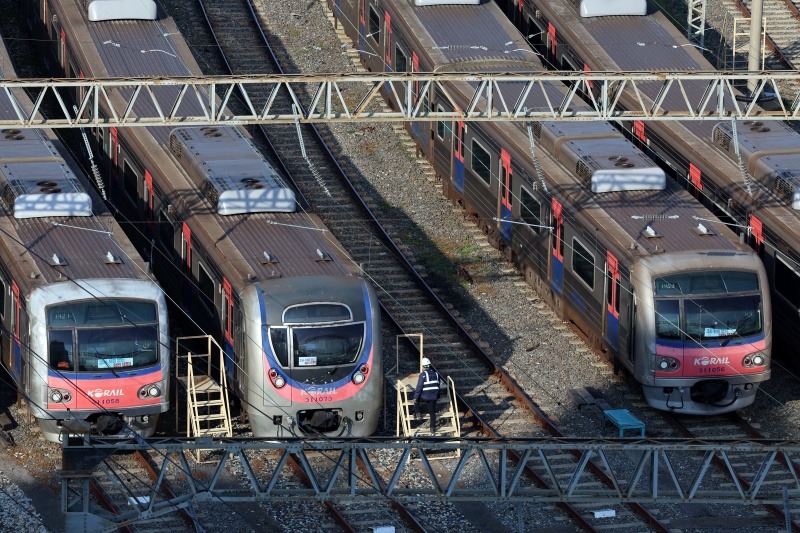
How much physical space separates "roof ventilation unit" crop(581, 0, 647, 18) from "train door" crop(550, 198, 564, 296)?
26.0ft

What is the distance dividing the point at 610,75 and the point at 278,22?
1780 cm

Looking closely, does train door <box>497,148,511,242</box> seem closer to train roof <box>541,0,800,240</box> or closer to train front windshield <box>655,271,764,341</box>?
train roof <box>541,0,800,240</box>

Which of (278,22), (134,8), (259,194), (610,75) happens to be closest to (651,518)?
(610,75)

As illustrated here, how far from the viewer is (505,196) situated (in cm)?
3341

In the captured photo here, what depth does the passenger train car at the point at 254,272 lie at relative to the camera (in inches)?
1055

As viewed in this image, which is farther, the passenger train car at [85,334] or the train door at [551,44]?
the train door at [551,44]

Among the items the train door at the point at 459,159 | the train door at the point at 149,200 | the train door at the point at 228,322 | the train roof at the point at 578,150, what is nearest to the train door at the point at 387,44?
the train roof at the point at 578,150

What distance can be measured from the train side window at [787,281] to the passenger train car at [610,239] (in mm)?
1122

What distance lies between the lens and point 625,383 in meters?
30.2

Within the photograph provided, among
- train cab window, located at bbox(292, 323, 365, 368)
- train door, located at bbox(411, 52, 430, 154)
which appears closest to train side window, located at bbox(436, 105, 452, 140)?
train door, located at bbox(411, 52, 430, 154)

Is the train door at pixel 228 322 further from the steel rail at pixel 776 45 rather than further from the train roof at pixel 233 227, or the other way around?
the steel rail at pixel 776 45

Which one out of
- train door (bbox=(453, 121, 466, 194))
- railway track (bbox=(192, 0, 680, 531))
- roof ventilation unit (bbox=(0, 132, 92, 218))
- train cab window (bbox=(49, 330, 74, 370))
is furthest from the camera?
train door (bbox=(453, 121, 466, 194))

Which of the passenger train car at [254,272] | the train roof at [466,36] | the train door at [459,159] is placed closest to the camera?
the passenger train car at [254,272]

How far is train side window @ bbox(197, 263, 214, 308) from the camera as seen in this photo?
28.8 metres
